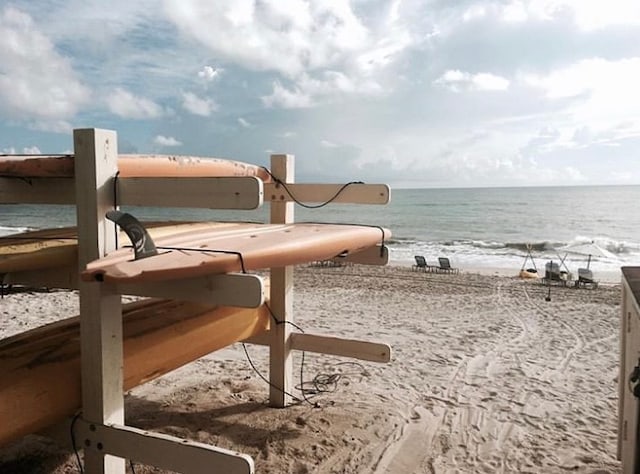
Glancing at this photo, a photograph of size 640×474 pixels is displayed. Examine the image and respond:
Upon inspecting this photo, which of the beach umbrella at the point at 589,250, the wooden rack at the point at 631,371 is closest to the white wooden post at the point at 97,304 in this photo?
the wooden rack at the point at 631,371

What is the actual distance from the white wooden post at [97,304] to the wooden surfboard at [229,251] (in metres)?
0.18

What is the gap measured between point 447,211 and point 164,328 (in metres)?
52.8

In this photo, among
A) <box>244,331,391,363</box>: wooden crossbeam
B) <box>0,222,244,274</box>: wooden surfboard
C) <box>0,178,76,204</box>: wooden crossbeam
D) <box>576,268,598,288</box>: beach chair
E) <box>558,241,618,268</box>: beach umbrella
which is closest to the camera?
<box>0,222,244,274</box>: wooden surfboard

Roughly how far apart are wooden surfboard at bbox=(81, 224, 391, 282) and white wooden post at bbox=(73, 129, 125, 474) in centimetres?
18

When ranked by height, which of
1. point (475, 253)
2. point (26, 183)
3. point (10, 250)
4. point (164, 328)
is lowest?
point (475, 253)

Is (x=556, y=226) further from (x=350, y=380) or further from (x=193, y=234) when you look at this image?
(x=193, y=234)

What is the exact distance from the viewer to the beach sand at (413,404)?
3.47 m

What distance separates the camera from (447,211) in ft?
176

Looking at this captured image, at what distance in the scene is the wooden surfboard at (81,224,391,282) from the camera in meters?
1.79

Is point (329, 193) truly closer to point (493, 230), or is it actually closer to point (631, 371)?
point (631, 371)

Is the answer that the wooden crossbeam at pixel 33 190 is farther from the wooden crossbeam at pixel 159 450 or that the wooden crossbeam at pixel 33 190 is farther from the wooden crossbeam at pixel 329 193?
the wooden crossbeam at pixel 329 193

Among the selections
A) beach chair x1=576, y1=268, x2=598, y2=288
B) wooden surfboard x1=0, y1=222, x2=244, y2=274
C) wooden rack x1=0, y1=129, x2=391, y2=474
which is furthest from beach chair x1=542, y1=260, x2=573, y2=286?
wooden rack x1=0, y1=129, x2=391, y2=474

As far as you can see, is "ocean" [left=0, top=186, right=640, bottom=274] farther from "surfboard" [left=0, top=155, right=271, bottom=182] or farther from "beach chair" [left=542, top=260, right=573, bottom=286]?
"surfboard" [left=0, top=155, right=271, bottom=182]

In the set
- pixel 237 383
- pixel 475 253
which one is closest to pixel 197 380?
pixel 237 383
